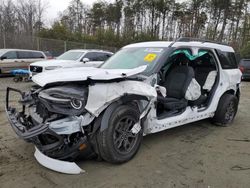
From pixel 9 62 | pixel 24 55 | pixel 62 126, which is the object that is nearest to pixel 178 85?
pixel 62 126

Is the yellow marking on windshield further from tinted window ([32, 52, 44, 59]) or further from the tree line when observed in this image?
the tree line

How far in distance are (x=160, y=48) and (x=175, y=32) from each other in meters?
34.7

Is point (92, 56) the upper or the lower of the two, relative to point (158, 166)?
upper

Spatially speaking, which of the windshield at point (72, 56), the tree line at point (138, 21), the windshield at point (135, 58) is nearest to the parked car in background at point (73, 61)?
the windshield at point (72, 56)

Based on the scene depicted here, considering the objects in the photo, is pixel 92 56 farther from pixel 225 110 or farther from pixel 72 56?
pixel 225 110

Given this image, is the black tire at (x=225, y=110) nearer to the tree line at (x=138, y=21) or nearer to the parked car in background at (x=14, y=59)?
the parked car in background at (x=14, y=59)

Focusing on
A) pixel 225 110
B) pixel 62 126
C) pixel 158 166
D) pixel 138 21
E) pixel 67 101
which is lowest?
pixel 158 166

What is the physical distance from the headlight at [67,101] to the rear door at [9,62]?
453 inches

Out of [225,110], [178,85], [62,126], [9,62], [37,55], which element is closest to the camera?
[62,126]

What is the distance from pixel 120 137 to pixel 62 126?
836 millimetres

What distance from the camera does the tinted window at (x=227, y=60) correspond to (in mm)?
5127

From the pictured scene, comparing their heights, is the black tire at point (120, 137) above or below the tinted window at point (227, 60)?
below

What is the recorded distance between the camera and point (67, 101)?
9.31 feet

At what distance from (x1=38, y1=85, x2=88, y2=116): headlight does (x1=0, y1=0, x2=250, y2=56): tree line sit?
83.6 ft
